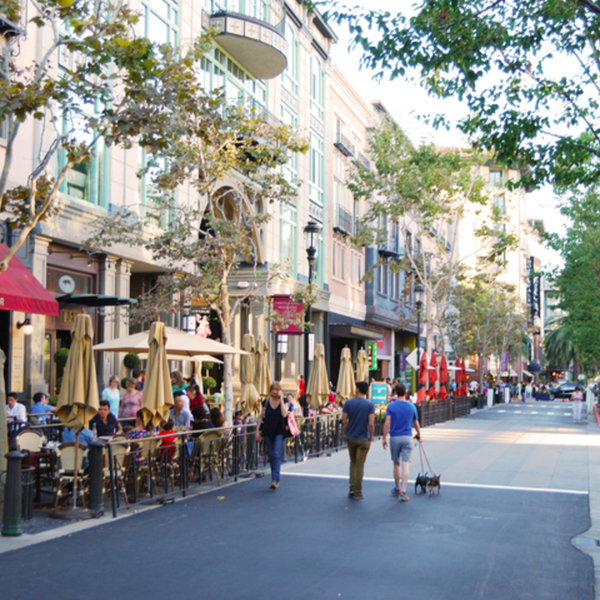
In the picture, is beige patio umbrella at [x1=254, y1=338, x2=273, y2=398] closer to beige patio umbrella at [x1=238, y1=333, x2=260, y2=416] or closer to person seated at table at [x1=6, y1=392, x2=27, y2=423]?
beige patio umbrella at [x1=238, y1=333, x2=260, y2=416]

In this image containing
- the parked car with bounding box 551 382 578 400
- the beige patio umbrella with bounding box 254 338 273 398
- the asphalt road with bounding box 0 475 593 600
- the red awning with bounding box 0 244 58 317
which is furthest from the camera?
the parked car with bounding box 551 382 578 400

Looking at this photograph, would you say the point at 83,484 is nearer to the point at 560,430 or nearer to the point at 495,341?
the point at 560,430

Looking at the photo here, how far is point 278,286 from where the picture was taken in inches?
1291

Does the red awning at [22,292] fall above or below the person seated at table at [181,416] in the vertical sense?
above

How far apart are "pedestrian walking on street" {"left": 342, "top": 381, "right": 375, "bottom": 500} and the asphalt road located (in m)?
0.42

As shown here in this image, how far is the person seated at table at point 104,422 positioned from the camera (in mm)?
13000

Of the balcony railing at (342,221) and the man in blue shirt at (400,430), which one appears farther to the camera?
the balcony railing at (342,221)

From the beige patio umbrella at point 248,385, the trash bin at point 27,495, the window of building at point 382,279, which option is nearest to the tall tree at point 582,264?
the window of building at point 382,279

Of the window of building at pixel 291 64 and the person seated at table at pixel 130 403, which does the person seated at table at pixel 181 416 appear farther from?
the window of building at pixel 291 64

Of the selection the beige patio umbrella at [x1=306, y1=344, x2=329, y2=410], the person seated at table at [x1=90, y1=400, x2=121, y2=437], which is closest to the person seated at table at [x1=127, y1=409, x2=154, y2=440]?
the person seated at table at [x1=90, y1=400, x2=121, y2=437]

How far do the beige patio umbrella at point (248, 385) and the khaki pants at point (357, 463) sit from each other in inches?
185

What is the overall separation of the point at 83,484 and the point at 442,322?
123ft

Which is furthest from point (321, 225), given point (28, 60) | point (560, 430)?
point (28, 60)

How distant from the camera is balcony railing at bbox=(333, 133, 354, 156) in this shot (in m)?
40.8
